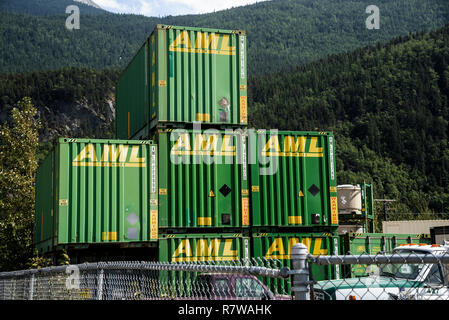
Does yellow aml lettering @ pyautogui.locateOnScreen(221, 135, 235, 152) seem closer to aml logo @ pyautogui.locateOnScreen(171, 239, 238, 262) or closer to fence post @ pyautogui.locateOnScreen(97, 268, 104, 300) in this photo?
aml logo @ pyautogui.locateOnScreen(171, 239, 238, 262)

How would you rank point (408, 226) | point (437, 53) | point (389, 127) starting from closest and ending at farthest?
point (408, 226)
point (389, 127)
point (437, 53)

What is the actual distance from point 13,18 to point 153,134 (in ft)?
614

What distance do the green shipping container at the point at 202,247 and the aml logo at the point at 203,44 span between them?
436 centimetres

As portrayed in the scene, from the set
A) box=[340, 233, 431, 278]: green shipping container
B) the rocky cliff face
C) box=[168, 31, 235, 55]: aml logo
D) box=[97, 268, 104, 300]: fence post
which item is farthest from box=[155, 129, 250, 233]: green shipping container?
the rocky cliff face

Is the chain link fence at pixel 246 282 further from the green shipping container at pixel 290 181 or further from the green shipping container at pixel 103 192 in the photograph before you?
the green shipping container at pixel 290 181

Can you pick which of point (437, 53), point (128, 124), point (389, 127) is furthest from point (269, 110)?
point (128, 124)

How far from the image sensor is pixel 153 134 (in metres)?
14.2

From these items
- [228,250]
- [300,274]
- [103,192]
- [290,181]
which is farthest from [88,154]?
[300,274]

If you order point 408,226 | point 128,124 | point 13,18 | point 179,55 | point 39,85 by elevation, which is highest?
point 13,18

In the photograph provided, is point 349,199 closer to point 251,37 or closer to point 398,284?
point 398,284

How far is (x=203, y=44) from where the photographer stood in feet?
46.8

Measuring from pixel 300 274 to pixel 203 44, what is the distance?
35.7 ft

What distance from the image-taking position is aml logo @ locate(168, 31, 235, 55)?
14.1m
